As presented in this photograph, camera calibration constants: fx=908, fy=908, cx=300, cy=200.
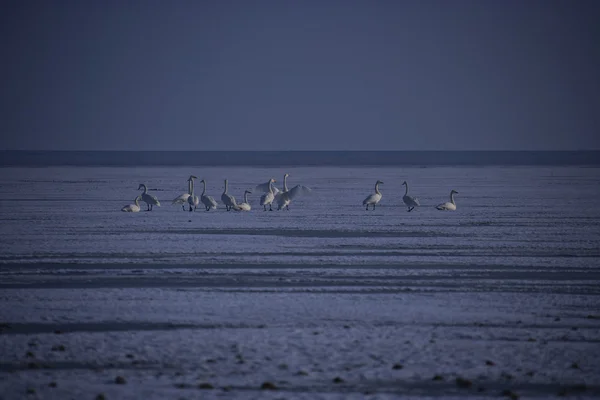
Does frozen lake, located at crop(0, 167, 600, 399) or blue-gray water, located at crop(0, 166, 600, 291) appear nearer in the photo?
frozen lake, located at crop(0, 167, 600, 399)

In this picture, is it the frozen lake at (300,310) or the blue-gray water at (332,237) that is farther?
the blue-gray water at (332,237)

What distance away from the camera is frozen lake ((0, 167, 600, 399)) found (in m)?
9.07

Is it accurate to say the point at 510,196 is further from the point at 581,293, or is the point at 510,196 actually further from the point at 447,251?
the point at 581,293

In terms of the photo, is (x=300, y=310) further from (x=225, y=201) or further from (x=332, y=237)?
(x=225, y=201)

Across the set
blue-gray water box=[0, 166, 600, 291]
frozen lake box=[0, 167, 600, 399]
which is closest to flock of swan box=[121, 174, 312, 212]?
blue-gray water box=[0, 166, 600, 291]

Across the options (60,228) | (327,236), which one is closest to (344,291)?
(327,236)

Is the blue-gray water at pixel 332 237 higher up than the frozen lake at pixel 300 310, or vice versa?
the blue-gray water at pixel 332 237

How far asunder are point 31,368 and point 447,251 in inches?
444

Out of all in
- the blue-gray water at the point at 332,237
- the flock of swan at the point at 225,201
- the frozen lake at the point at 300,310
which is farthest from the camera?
the flock of swan at the point at 225,201

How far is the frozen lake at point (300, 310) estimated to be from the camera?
907 cm

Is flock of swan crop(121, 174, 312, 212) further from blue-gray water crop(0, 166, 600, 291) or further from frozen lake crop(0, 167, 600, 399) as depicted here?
frozen lake crop(0, 167, 600, 399)

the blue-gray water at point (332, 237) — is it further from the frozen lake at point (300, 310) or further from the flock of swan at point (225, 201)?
the flock of swan at point (225, 201)

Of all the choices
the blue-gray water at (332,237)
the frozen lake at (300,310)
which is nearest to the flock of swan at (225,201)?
the blue-gray water at (332,237)

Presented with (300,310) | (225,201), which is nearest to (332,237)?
(300,310)
